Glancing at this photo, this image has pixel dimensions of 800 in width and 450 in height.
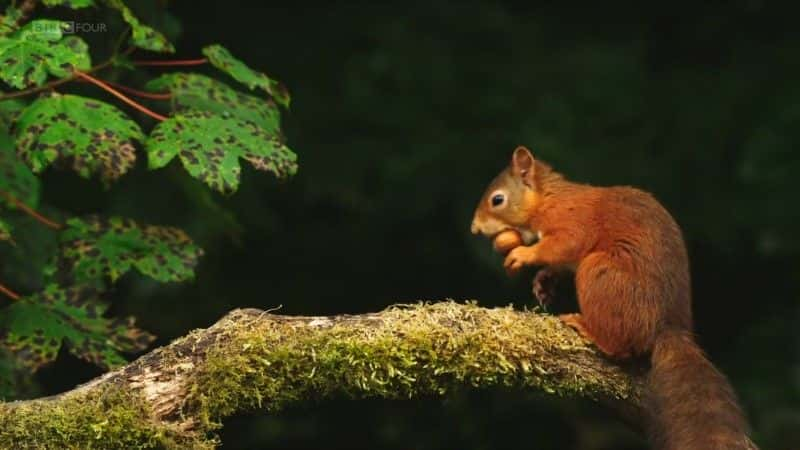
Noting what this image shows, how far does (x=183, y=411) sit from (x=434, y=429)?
3.56 m

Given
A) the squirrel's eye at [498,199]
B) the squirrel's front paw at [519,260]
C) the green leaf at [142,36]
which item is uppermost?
the green leaf at [142,36]

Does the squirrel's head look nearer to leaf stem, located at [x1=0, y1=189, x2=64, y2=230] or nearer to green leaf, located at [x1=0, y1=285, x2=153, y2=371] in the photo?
green leaf, located at [x1=0, y1=285, x2=153, y2=371]

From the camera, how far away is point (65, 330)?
3600 mm

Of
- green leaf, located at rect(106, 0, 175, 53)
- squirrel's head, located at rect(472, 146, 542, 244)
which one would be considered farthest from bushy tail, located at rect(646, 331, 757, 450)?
green leaf, located at rect(106, 0, 175, 53)

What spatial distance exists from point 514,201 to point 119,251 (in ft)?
4.55

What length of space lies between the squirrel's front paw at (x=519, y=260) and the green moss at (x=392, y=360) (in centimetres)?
49

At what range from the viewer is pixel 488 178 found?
6.24 metres

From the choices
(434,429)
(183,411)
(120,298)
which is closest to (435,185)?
(434,429)

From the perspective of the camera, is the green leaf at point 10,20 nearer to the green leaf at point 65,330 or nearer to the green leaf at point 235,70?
the green leaf at point 235,70

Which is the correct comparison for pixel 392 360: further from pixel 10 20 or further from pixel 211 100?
pixel 10 20

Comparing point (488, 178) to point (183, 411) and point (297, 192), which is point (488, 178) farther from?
point (183, 411)

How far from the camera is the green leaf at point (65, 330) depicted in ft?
11.6

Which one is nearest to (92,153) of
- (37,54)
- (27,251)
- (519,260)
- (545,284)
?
(37,54)

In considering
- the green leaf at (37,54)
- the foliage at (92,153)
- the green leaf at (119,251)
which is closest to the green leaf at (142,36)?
the foliage at (92,153)
